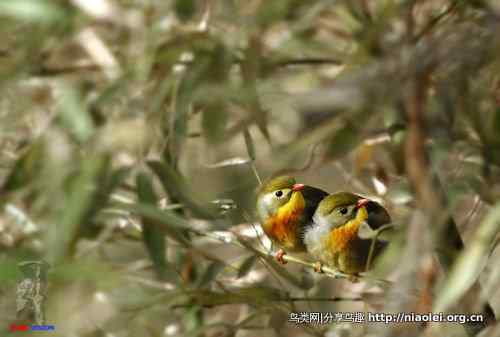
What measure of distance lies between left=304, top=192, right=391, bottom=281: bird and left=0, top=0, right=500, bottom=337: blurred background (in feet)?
0.10

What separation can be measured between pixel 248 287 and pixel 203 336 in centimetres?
9

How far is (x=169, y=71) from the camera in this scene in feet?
3.66

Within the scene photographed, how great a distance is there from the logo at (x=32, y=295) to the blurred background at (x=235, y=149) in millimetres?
13

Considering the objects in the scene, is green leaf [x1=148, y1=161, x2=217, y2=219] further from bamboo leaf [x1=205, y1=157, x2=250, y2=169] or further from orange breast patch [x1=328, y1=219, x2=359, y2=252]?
orange breast patch [x1=328, y1=219, x2=359, y2=252]

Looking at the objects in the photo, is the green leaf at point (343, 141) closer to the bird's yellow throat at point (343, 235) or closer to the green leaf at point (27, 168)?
the bird's yellow throat at point (343, 235)

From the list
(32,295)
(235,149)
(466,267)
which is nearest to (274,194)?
(466,267)

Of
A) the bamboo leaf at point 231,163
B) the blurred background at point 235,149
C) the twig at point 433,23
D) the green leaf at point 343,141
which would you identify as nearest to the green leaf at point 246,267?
the blurred background at point 235,149

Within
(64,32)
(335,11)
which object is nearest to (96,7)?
(64,32)

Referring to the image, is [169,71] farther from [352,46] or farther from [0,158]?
[0,158]

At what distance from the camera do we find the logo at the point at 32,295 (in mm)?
1035

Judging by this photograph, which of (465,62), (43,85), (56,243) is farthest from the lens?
(43,85)

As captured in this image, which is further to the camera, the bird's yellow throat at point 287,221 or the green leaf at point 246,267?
the green leaf at point 246,267

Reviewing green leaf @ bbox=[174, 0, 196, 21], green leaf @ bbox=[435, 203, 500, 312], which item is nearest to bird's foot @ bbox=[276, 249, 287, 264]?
green leaf @ bbox=[435, 203, 500, 312]

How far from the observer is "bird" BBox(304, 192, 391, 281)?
2.68ft
